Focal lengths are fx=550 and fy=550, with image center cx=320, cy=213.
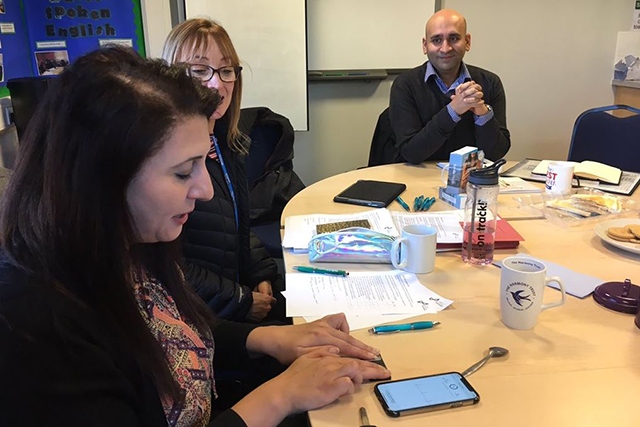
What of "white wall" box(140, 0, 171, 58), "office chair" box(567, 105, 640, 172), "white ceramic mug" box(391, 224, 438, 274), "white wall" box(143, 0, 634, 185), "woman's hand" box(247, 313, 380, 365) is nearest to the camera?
"woman's hand" box(247, 313, 380, 365)

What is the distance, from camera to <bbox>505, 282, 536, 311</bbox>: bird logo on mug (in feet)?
3.22

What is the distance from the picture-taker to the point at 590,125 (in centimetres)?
251

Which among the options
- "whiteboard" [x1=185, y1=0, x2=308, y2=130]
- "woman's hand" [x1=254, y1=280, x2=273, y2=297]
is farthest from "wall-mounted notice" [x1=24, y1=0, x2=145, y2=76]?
"woman's hand" [x1=254, y1=280, x2=273, y2=297]

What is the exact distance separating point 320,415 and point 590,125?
2222 millimetres

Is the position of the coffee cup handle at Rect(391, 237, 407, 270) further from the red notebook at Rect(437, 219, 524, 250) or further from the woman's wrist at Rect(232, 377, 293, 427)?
the woman's wrist at Rect(232, 377, 293, 427)

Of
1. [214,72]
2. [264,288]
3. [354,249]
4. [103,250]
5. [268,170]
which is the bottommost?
[264,288]

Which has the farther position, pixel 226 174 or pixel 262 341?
pixel 226 174

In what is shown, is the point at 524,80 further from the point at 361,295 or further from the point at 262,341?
the point at 262,341

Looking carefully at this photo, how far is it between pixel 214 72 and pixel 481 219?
0.86 meters

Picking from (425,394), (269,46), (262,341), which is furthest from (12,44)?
(425,394)

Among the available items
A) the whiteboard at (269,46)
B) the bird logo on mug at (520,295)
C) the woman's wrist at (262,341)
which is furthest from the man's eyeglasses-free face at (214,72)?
the whiteboard at (269,46)

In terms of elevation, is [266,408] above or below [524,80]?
below

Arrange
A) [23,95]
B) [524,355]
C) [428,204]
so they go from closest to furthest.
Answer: [524,355] < [428,204] < [23,95]

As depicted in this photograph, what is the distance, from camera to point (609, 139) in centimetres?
246
